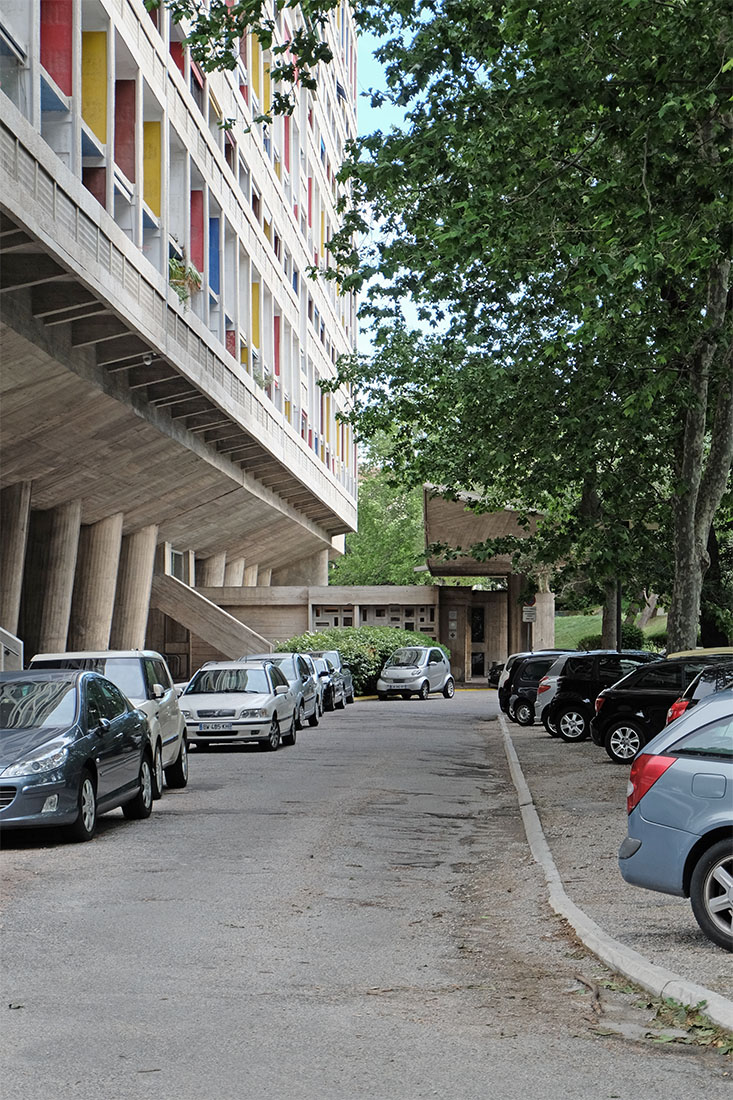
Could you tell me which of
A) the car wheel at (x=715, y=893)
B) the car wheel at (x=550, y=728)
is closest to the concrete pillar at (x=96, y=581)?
the car wheel at (x=550, y=728)

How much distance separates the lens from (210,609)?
4606cm

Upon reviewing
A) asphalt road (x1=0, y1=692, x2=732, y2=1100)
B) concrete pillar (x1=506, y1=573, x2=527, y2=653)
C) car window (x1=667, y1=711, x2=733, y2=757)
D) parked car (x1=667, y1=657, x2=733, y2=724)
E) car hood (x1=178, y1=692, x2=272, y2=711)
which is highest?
concrete pillar (x1=506, y1=573, x2=527, y2=653)

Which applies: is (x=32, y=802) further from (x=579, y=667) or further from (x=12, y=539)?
(x=12, y=539)

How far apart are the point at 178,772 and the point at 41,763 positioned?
5.73m

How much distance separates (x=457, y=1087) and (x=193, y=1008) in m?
1.66

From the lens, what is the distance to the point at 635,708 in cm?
2034

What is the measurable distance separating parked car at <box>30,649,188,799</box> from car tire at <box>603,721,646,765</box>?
21.4 feet

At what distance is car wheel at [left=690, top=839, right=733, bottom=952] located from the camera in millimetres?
7562

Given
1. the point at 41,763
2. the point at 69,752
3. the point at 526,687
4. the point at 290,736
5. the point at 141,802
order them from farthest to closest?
the point at 526,687 < the point at 290,736 < the point at 141,802 < the point at 69,752 < the point at 41,763

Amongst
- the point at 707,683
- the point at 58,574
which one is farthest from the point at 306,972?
the point at 58,574

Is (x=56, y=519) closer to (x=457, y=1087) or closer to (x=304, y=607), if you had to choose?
(x=304, y=607)

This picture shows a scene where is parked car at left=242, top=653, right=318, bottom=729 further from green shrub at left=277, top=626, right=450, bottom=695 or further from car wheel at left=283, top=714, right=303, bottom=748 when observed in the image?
green shrub at left=277, top=626, right=450, bottom=695

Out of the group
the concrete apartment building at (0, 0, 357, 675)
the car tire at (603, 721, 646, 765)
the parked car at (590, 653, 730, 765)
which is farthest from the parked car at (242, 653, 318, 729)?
the car tire at (603, 721, 646, 765)

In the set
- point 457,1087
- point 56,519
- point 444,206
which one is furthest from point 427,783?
point 56,519
